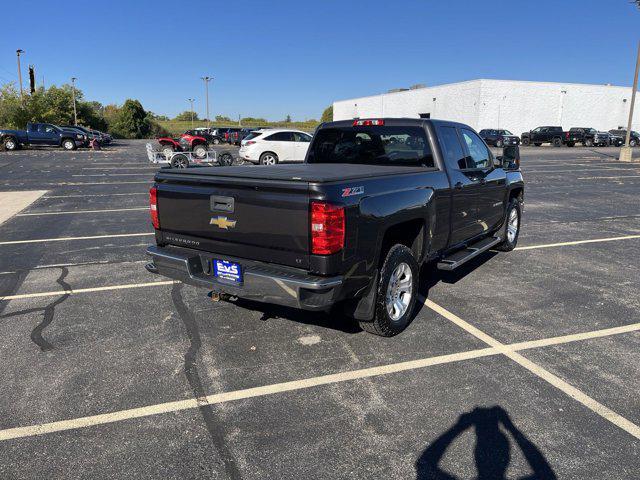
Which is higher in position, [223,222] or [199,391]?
[223,222]

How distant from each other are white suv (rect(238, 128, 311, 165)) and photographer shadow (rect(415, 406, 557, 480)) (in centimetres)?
1813

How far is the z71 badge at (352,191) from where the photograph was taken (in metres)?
3.40

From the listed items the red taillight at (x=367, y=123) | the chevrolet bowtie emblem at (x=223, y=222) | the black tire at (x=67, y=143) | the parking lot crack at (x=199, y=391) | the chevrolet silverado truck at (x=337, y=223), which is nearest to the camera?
the parking lot crack at (x=199, y=391)

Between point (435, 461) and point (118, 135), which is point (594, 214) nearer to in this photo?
point (435, 461)

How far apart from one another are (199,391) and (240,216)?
1321 millimetres

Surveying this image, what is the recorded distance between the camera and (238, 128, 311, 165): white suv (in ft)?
67.7

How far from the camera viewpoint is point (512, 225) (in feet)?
24.4

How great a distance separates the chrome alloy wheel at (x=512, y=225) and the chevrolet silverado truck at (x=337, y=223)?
1977 mm

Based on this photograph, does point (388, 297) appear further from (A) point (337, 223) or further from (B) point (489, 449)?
(B) point (489, 449)

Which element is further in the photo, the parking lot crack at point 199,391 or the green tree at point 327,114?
the green tree at point 327,114

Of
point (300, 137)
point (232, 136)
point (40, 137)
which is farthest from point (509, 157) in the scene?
point (232, 136)

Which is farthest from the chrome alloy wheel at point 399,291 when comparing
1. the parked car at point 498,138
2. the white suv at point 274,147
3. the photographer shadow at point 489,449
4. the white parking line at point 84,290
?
the parked car at point 498,138

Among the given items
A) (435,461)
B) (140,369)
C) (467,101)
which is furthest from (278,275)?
(467,101)

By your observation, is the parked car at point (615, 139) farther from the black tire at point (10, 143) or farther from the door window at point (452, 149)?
the black tire at point (10, 143)
